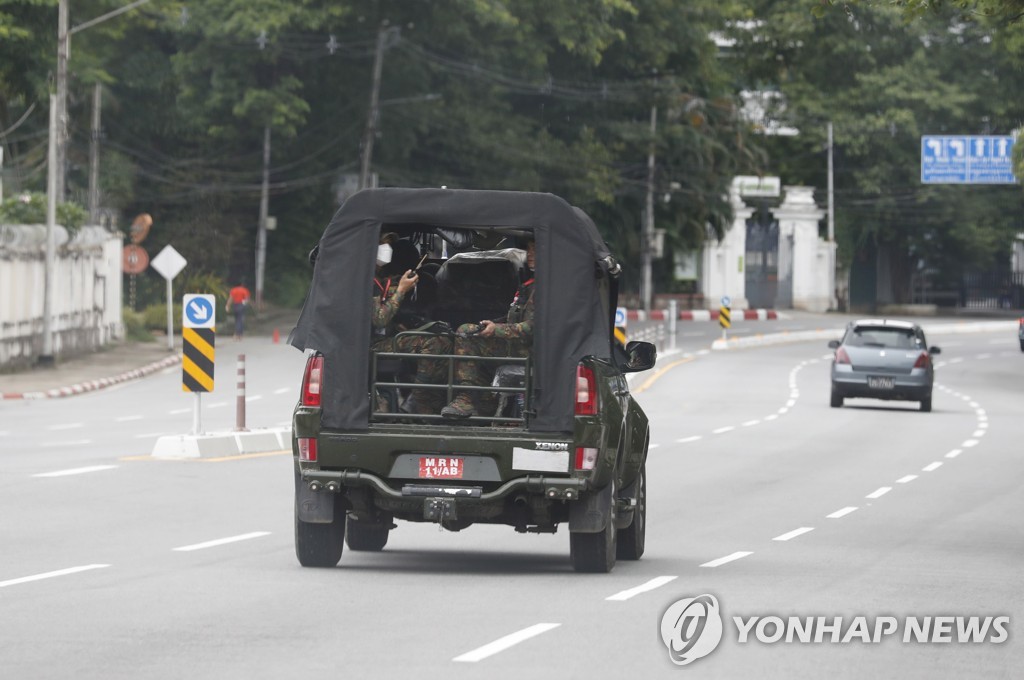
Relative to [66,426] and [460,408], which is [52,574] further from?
[66,426]

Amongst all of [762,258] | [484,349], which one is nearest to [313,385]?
[484,349]

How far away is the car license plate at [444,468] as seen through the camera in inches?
475

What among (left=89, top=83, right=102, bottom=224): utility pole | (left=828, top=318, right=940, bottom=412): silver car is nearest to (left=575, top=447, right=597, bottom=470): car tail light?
(left=828, top=318, right=940, bottom=412): silver car

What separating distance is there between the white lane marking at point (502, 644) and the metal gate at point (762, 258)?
7515 cm

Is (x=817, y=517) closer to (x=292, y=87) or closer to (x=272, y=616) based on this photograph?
(x=272, y=616)

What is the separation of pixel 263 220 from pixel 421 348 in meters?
53.6

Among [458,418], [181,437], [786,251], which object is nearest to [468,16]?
[786,251]

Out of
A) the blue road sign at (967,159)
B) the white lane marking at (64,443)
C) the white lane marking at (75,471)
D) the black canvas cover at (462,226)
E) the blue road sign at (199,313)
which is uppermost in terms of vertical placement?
the blue road sign at (967,159)

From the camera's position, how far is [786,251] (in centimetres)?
8538

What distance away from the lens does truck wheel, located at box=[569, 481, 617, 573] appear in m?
12.6

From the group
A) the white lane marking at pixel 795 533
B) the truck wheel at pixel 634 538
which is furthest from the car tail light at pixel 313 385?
the white lane marking at pixel 795 533

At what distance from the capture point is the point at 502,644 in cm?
934

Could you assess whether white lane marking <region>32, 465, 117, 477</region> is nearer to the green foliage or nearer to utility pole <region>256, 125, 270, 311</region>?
the green foliage

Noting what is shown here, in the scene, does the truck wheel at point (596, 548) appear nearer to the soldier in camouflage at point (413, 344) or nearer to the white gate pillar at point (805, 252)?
the soldier in camouflage at point (413, 344)
